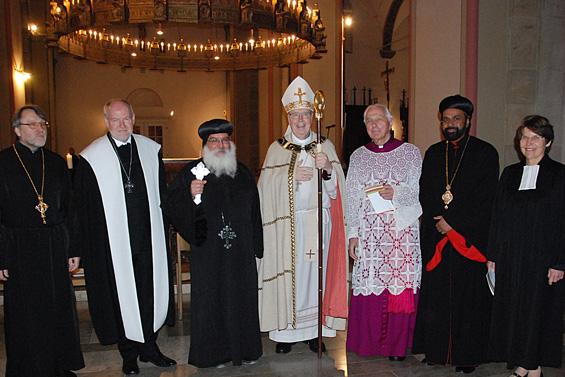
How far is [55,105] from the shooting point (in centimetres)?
1795

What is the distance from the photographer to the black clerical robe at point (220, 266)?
4.08 metres

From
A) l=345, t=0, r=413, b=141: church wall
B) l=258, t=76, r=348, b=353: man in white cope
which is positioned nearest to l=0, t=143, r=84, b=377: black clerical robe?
l=258, t=76, r=348, b=353: man in white cope

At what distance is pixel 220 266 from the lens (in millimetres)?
4152

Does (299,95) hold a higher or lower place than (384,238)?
higher

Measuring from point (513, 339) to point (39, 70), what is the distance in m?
17.3

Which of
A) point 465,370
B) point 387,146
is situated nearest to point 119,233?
point 387,146

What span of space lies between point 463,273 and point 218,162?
6.75 feet

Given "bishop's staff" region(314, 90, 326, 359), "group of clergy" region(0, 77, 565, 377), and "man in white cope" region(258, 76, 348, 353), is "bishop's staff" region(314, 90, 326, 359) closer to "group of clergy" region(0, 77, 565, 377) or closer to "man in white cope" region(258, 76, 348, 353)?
"group of clergy" region(0, 77, 565, 377)

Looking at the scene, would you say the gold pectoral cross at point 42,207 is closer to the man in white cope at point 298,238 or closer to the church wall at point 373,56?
the man in white cope at point 298,238

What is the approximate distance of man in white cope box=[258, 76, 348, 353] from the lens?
4398 millimetres

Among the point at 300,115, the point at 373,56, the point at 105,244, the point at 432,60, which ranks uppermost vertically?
the point at 373,56

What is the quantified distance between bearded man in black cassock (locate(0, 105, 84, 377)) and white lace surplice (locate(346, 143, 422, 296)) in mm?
2291

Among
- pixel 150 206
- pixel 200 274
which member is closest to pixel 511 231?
pixel 200 274

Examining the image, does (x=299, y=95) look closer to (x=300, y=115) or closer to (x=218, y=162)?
(x=300, y=115)
